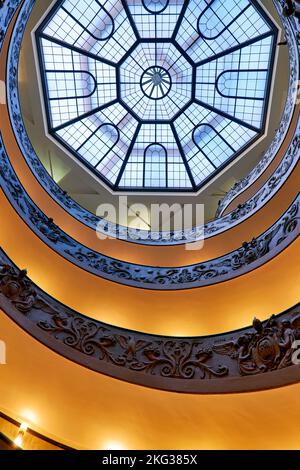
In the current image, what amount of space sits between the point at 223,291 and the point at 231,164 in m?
7.32

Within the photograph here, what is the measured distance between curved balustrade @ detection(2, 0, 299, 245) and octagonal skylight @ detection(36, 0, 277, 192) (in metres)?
2.71

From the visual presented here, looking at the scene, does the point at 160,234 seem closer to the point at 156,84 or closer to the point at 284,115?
the point at 284,115

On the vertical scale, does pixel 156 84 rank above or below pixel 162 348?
above

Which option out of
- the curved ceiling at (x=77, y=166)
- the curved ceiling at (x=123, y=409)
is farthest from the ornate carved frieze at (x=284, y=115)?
the curved ceiling at (x=123, y=409)

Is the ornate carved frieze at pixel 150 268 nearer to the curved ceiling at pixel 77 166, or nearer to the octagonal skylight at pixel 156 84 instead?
the curved ceiling at pixel 77 166

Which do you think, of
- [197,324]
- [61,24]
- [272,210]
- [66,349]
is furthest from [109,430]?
[61,24]

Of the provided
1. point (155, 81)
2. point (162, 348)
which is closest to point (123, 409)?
point (162, 348)

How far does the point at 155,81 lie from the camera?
1395 cm

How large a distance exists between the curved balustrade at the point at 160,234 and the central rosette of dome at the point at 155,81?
4201 mm

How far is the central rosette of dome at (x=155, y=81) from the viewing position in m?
13.4

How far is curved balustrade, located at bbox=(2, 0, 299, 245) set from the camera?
9656 mm

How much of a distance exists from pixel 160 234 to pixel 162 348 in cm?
637

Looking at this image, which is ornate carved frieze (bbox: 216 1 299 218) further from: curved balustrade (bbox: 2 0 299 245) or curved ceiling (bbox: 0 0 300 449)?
curved ceiling (bbox: 0 0 300 449)

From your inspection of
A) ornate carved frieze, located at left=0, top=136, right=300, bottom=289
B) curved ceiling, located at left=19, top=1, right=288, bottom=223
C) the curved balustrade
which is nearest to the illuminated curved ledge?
ornate carved frieze, located at left=0, top=136, right=300, bottom=289
